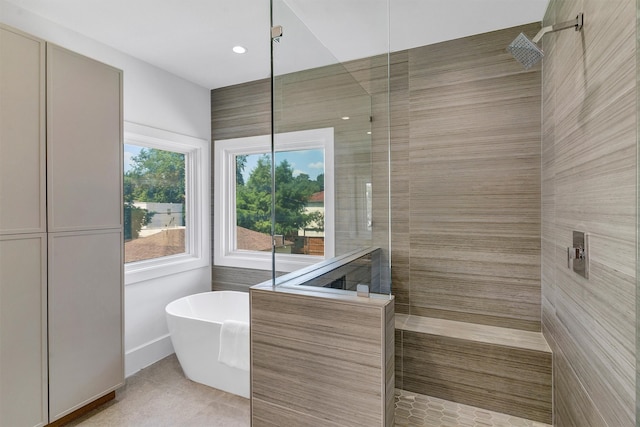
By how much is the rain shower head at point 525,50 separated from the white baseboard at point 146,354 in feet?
10.2

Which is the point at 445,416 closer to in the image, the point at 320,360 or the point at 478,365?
the point at 478,365

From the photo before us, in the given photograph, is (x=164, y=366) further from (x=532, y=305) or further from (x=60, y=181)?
(x=532, y=305)

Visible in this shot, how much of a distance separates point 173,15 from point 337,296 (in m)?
1.95

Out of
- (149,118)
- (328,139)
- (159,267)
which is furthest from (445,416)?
(149,118)

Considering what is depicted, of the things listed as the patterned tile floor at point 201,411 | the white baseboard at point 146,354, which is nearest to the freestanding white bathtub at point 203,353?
the patterned tile floor at point 201,411

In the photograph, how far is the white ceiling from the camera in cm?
181

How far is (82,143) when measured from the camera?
1.94 meters

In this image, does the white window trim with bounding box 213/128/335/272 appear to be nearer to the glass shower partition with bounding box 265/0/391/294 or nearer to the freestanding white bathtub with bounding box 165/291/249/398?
the freestanding white bathtub with bounding box 165/291/249/398

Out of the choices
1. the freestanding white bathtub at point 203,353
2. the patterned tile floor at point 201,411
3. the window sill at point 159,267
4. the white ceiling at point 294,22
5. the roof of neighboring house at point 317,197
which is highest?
the white ceiling at point 294,22

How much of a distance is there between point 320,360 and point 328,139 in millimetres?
1187

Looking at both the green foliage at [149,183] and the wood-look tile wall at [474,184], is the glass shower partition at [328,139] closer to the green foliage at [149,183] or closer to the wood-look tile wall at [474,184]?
the wood-look tile wall at [474,184]

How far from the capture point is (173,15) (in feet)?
6.63

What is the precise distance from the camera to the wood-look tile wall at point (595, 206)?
940mm

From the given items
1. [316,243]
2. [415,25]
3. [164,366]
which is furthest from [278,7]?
[164,366]
